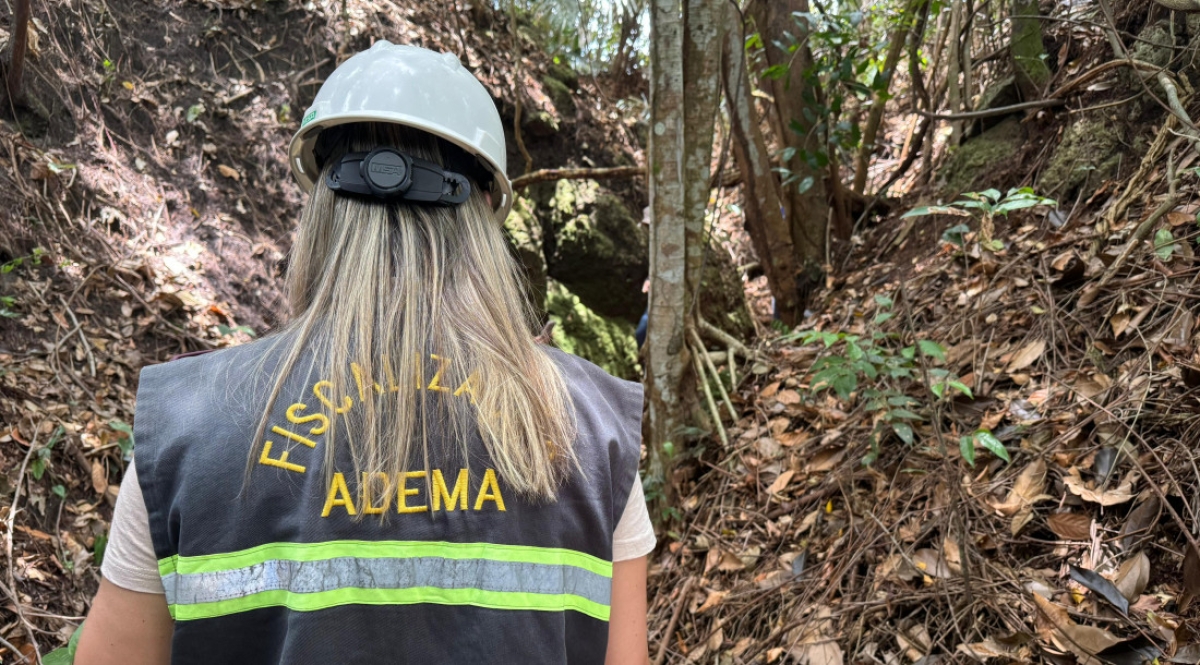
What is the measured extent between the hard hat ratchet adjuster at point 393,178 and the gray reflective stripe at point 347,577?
571 millimetres

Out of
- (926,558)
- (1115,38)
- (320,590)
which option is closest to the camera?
(320,590)

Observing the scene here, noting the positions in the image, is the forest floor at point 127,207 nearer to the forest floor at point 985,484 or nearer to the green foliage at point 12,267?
the green foliage at point 12,267

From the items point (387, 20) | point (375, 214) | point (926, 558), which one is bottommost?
point (926, 558)

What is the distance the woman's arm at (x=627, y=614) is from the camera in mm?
1310

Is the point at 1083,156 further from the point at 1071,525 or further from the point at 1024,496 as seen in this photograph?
the point at 1071,525

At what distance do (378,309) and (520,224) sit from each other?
16.3ft

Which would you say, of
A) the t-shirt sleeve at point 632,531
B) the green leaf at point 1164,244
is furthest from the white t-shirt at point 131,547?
the green leaf at point 1164,244

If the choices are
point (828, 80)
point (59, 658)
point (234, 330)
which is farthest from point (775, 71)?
point (59, 658)

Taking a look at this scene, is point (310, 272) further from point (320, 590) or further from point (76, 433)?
point (76, 433)

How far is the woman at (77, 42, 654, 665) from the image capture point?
98cm

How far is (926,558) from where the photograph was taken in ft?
8.20

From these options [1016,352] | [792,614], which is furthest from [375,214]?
[1016,352]

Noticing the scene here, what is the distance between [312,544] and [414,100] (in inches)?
30.8

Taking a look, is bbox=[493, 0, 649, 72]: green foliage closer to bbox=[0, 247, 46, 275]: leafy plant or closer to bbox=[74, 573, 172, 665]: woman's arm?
bbox=[0, 247, 46, 275]: leafy plant
